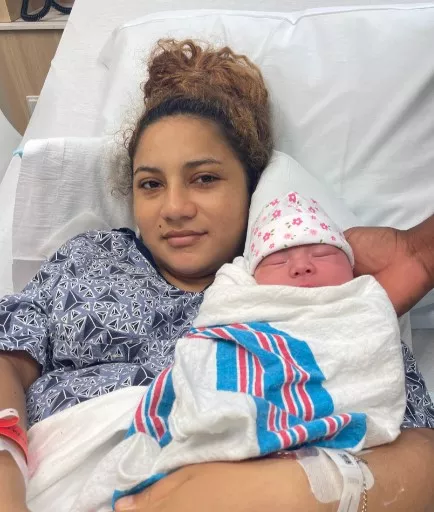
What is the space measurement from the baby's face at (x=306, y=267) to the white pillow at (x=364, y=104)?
39 centimetres

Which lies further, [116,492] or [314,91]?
[314,91]

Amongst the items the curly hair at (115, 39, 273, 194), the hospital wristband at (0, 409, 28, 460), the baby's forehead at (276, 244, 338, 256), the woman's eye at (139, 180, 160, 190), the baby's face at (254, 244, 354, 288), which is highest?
the curly hair at (115, 39, 273, 194)

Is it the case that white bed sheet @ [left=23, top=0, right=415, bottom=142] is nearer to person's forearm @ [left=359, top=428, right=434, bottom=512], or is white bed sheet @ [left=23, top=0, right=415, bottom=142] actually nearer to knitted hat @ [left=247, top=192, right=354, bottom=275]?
knitted hat @ [left=247, top=192, right=354, bottom=275]

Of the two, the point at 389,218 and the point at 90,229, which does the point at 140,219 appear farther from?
the point at 389,218

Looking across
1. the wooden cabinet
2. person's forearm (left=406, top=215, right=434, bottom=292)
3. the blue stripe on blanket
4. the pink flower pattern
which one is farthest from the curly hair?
the wooden cabinet

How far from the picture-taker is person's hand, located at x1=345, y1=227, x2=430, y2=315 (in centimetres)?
108

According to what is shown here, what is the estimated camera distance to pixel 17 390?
96 centimetres

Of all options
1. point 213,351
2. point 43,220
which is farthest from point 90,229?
point 213,351

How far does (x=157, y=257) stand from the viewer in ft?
3.99

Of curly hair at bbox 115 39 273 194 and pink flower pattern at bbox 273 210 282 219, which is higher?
curly hair at bbox 115 39 273 194

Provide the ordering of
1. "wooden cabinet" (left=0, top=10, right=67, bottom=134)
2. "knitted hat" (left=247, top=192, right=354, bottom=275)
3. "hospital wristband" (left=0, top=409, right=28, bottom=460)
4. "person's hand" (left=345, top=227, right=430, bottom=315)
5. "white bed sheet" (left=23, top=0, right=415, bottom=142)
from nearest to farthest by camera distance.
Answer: "hospital wristband" (left=0, top=409, right=28, bottom=460) → "knitted hat" (left=247, top=192, right=354, bottom=275) → "person's hand" (left=345, top=227, right=430, bottom=315) → "white bed sheet" (left=23, top=0, right=415, bottom=142) → "wooden cabinet" (left=0, top=10, right=67, bottom=134)

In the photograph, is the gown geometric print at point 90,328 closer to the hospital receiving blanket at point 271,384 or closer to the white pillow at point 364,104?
the hospital receiving blanket at point 271,384

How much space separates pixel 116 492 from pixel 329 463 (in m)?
0.28

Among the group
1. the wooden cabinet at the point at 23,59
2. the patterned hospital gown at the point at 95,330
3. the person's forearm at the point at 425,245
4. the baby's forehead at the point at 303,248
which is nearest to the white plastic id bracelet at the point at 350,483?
the patterned hospital gown at the point at 95,330
